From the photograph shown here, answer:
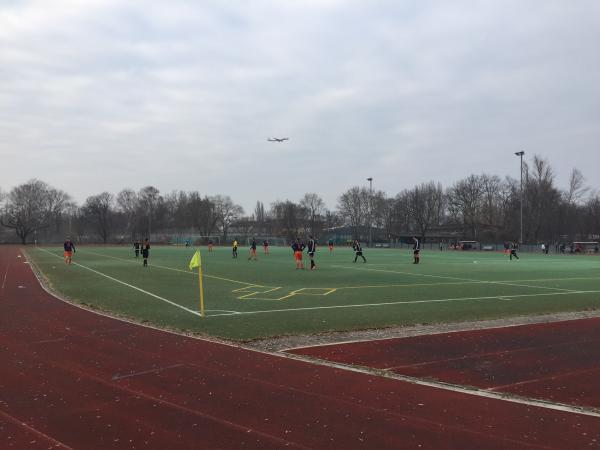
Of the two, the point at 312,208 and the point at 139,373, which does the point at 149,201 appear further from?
the point at 139,373

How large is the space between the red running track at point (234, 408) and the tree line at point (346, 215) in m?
92.9

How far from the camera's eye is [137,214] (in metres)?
137

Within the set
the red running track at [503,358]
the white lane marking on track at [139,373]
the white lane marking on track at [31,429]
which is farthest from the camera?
the white lane marking on track at [139,373]

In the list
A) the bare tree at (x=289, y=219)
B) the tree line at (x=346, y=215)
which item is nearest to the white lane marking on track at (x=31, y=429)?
the tree line at (x=346, y=215)

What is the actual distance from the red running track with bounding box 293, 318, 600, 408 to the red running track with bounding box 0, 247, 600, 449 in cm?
73

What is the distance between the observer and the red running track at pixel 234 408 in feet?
16.1

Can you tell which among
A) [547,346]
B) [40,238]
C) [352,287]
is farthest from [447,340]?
[40,238]

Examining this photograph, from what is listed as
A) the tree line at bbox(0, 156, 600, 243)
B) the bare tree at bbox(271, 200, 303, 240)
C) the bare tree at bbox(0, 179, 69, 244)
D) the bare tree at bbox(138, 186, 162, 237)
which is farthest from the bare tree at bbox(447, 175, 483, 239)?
the bare tree at bbox(0, 179, 69, 244)

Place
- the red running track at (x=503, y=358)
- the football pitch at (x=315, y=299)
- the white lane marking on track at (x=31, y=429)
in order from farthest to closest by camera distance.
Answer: the football pitch at (x=315, y=299), the red running track at (x=503, y=358), the white lane marking on track at (x=31, y=429)

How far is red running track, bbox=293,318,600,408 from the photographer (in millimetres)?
6688

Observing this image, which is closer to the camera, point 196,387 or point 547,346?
point 196,387

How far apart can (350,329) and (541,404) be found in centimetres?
516

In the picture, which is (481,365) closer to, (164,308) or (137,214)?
(164,308)

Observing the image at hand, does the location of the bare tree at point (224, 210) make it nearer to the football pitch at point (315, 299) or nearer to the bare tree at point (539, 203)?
the bare tree at point (539, 203)
